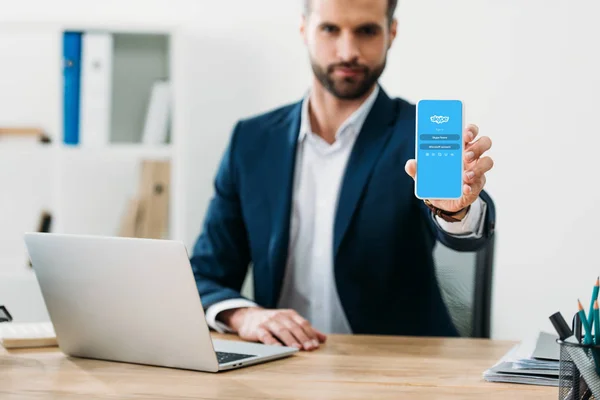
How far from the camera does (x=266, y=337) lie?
61.6 inches

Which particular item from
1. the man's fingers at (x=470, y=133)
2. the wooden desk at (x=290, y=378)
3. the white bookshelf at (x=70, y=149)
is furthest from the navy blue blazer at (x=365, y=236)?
the white bookshelf at (x=70, y=149)

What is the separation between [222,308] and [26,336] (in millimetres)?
421

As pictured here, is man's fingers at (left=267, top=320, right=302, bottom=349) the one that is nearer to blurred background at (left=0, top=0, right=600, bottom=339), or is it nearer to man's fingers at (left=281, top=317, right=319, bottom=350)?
man's fingers at (left=281, top=317, right=319, bottom=350)

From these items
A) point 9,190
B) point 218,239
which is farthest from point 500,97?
point 9,190

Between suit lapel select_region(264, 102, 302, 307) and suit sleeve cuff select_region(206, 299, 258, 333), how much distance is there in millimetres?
286

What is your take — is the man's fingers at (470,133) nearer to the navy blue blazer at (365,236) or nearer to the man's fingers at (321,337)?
the man's fingers at (321,337)

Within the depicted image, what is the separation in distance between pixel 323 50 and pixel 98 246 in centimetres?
98

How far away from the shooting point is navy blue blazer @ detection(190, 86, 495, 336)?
199cm

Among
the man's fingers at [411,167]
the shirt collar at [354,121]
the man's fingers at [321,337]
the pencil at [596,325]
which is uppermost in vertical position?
the shirt collar at [354,121]

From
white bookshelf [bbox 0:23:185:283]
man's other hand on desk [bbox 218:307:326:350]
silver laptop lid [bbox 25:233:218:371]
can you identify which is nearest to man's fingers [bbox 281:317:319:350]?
man's other hand on desk [bbox 218:307:326:350]

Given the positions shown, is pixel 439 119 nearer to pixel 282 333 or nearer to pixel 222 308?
pixel 282 333

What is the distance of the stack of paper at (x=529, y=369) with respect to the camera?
120 cm

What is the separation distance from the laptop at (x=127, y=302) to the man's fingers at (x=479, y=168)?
44 centimetres

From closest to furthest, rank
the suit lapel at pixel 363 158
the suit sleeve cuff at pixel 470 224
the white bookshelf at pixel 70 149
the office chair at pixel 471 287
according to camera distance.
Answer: the suit sleeve cuff at pixel 470 224
the office chair at pixel 471 287
the suit lapel at pixel 363 158
the white bookshelf at pixel 70 149
